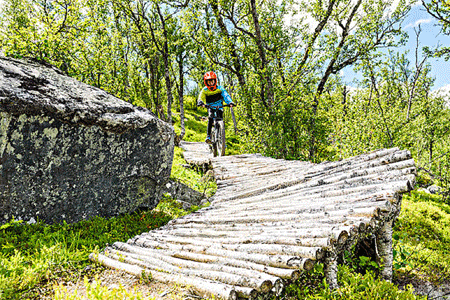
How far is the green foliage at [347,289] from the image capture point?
12.3 ft

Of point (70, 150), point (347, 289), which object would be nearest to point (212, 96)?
point (70, 150)

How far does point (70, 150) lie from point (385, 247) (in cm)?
644

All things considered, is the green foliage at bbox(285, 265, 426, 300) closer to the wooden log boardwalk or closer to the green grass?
the wooden log boardwalk

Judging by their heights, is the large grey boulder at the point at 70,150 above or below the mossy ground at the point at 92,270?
above

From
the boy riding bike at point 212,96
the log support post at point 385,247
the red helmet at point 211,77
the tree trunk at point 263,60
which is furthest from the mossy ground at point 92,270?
the tree trunk at point 263,60

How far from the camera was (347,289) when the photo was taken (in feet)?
12.7

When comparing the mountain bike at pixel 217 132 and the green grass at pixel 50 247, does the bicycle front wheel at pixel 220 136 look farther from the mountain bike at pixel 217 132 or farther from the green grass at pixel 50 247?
the green grass at pixel 50 247

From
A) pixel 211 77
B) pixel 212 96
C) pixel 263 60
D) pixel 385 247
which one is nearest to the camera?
pixel 385 247

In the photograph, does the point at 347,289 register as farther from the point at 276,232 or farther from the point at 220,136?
the point at 220,136

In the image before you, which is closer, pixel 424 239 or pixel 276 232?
pixel 276 232

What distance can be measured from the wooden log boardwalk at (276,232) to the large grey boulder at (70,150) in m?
1.48

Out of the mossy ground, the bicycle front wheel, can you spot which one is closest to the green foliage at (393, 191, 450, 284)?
the mossy ground

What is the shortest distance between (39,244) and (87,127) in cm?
232

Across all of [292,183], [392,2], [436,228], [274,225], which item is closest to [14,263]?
[274,225]
